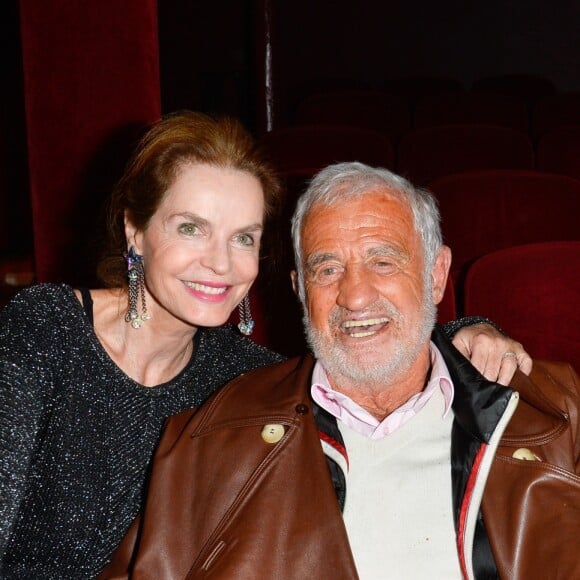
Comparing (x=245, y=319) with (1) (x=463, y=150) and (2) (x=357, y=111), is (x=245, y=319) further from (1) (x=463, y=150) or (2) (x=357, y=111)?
(2) (x=357, y=111)

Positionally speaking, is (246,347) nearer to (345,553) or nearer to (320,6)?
(345,553)

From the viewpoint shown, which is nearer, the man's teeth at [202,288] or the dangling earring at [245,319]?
the man's teeth at [202,288]

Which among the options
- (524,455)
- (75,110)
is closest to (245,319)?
(524,455)

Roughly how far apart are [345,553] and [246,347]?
1.91 feet

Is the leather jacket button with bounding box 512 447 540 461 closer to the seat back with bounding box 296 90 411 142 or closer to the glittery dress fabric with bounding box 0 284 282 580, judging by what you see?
the glittery dress fabric with bounding box 0 284 282 580

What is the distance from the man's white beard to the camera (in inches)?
56.6

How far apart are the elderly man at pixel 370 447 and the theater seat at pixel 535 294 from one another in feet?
0.51

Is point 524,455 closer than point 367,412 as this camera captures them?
Yes

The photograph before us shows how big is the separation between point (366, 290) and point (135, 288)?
18.3 inches

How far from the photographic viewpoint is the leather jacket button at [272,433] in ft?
4.50

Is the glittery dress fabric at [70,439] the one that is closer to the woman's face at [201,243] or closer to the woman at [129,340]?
the woman at [129,340]

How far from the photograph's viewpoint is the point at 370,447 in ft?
4.66

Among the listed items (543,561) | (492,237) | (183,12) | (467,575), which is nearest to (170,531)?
(467,575)

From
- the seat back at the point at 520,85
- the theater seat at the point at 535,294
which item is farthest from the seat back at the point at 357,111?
the theater seat at the point at 535,294
